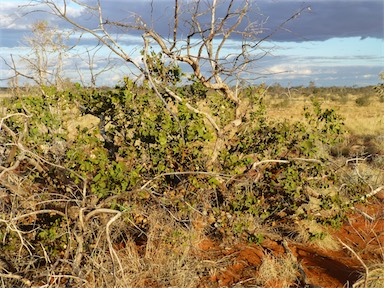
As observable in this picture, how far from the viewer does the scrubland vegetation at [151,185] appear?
5.20 m

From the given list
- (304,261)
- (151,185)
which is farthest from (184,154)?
(304,261)

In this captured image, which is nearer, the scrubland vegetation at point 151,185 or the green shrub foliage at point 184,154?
the scrubland vegetation at point 151,185

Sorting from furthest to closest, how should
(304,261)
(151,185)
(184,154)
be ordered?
(304,261) < (184,154) < (151,185)

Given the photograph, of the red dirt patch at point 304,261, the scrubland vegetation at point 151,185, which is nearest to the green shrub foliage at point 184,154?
the scrubland vegetation at point 151,185

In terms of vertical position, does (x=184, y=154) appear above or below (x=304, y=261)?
above

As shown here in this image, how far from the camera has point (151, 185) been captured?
5727 millimetres

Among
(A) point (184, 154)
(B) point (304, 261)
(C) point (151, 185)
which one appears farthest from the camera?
(B) point (304, 261)

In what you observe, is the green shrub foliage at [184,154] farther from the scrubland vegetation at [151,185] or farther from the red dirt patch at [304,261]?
the red dirt patch at [304,261]

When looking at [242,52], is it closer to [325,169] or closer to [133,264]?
[325,169]

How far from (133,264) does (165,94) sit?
215 centimetres

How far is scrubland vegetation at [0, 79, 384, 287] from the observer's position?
205 inches

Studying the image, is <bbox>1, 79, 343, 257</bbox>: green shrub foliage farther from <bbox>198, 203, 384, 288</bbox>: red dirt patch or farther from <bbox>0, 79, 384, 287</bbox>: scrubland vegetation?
<bbox>198, 203, 384, 288</bbox>: red dirt patch

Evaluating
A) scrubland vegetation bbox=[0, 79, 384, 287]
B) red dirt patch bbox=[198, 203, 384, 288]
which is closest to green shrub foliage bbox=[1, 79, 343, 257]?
scrubland vegetation bbox=[0, 79, 384, 287]

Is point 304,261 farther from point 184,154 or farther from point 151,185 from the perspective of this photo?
point 151,185
